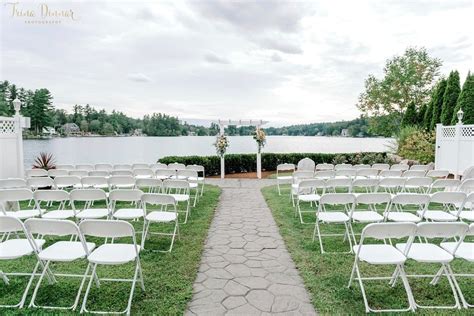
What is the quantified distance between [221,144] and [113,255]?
9813 mm

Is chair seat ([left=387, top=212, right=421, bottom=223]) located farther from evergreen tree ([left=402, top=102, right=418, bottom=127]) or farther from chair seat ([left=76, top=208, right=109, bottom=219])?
evergreen tree ([left=402, top=102, right=418, bottom=127])

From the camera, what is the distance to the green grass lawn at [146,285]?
278 centimetres

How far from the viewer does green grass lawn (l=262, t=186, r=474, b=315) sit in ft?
9.31

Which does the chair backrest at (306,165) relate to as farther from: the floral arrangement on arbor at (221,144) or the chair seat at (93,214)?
the chair seat at (93,214)

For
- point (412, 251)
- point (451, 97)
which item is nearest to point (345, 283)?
point (412, 251)

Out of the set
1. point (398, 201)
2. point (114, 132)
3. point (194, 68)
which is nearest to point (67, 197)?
point (398, 201)

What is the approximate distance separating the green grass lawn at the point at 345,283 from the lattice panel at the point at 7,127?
716 centimetres

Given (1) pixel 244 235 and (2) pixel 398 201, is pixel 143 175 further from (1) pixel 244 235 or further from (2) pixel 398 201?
(2) pixel 398 201

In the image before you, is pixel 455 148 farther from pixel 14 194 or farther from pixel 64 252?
pixel 14 194

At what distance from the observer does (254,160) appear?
14.8 metres

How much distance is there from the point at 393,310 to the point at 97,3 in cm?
955

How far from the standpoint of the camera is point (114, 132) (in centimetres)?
2623

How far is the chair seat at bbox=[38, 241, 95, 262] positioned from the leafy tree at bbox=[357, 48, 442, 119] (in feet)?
78.7

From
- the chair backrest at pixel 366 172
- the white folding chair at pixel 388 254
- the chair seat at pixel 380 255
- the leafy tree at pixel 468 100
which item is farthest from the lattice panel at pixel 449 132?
the white folding chair at pixel 388 254
